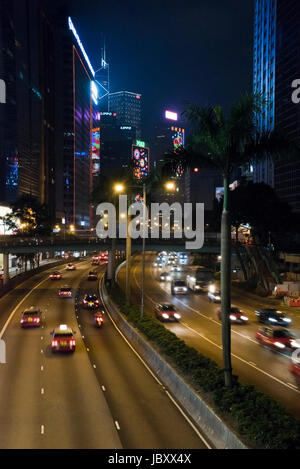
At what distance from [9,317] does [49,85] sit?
136 m

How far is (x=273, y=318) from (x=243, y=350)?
337 inches

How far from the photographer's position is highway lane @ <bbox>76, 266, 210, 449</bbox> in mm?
14102

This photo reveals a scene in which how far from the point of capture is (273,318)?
3428 cm

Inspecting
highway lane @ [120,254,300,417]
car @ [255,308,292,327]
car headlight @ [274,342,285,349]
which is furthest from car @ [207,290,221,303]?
car headlight @ [274,342,285,349]

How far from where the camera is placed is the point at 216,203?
283 feet

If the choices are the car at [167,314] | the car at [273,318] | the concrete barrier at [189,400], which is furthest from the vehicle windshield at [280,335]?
the car at [167,314]

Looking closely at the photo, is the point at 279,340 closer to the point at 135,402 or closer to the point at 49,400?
the point at 135,402

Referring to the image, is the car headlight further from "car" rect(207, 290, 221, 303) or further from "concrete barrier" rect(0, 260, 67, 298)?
"concrete barrier" rect(0, 260, 67, 298)

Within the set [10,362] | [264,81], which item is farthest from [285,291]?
[264,81]

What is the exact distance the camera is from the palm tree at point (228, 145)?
52.2 feet

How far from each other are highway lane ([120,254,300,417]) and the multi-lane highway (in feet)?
14.6

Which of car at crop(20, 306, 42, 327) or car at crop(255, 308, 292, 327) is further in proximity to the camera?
car at crop(255, 308, 292, 327)

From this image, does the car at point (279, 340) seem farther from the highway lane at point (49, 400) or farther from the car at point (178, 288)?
the car at point (178, 288)

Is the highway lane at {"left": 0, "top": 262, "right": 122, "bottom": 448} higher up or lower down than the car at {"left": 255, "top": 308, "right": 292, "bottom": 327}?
lower down
